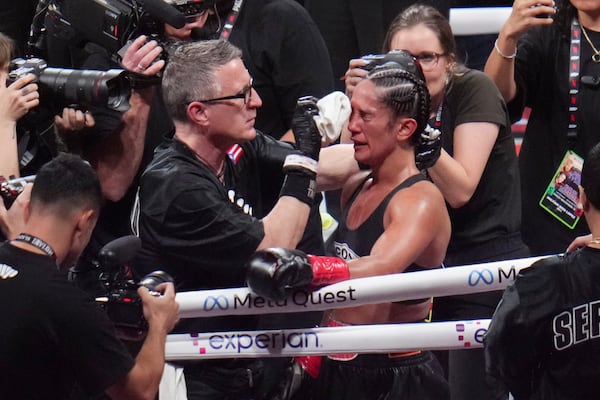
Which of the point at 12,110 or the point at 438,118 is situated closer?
the point at 12,110

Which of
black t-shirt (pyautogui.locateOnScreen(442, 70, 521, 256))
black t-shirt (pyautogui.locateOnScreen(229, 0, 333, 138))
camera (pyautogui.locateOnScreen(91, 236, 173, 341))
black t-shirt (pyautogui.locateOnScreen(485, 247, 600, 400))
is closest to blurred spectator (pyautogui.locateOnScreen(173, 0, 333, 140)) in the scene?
black t-shirt (pyautogui.locateOnScreen(229, 0, 333, 138))

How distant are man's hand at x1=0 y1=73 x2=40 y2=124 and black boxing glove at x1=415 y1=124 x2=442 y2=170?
4.08 feet

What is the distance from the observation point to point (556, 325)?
3225 mm

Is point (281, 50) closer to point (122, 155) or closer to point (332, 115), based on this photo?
point (332, 115)

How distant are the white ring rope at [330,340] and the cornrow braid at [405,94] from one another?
640 mm

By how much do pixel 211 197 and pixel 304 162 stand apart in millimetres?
301

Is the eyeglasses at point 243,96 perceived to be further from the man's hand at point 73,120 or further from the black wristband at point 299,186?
the man's hand at point 73,120

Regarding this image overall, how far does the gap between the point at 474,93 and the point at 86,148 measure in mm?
1339

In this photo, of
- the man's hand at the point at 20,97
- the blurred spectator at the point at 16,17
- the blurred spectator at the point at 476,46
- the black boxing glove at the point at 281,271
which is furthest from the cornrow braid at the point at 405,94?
the blurred spectator at the point at 16,17

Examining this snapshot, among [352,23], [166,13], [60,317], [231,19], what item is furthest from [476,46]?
[60,317]

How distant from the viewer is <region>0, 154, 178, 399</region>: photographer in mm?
3461

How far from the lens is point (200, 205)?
393 centimetres

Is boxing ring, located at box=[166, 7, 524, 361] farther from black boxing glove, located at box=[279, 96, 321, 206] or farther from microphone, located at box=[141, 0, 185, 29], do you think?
microphone, located at box=[141, 0, 185, 29]

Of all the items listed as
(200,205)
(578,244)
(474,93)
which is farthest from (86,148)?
(578,244)
